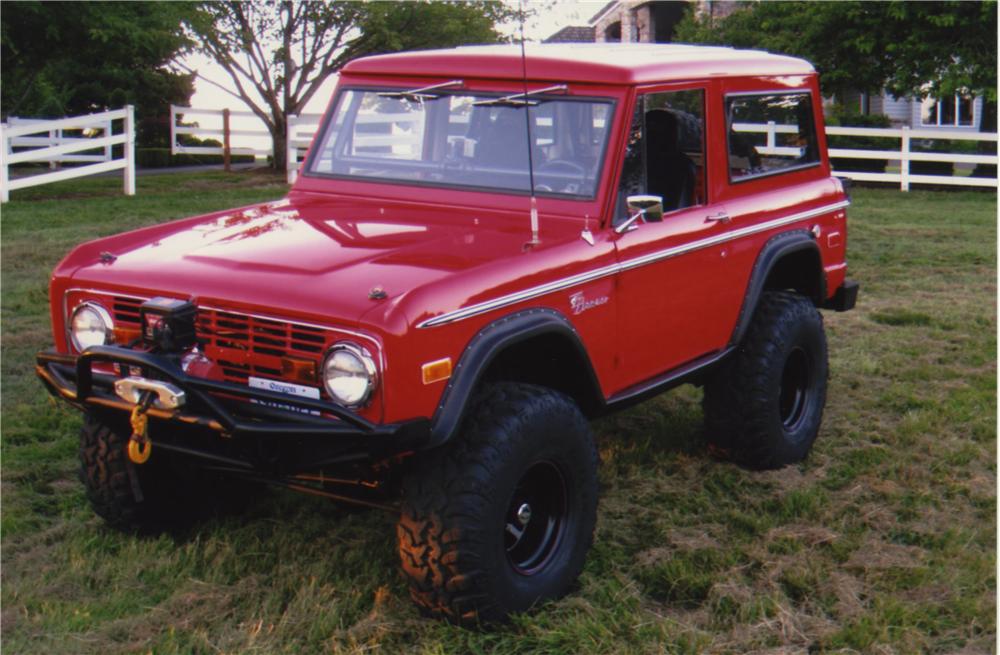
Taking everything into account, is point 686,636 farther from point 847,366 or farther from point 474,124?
point 847,366

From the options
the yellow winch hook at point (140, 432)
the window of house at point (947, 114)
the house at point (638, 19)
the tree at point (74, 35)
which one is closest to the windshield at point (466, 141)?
the yellow winch hook at point (140, 432)

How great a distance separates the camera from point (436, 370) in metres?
3.95

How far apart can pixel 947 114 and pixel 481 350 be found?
34541 mm

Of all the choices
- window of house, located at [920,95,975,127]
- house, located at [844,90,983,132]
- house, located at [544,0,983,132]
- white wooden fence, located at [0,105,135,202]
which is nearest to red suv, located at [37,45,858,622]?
white wooden fence, located at [0,105,135,202]

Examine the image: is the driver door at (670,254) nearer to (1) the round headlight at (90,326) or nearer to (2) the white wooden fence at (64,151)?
(1) the round headlight at (90,326)

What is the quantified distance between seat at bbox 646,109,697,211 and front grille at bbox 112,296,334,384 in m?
1.89

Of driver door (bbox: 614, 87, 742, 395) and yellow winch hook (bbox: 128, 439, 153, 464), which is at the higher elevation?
driver door (bbox: 614, 87, 742, 395)

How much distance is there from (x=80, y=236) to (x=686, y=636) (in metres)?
10.8

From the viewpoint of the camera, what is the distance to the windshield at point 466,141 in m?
4.98

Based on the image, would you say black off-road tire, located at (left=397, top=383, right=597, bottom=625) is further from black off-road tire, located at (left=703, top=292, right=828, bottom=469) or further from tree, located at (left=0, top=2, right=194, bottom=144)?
tree, located at (left=0, top=2, right=194, bottom=144)

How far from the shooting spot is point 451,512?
159 inches

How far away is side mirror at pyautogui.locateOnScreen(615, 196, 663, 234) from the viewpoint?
4.62m

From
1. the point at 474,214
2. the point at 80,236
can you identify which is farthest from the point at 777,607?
the point at 80,236

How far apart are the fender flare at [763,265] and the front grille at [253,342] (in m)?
2.43
